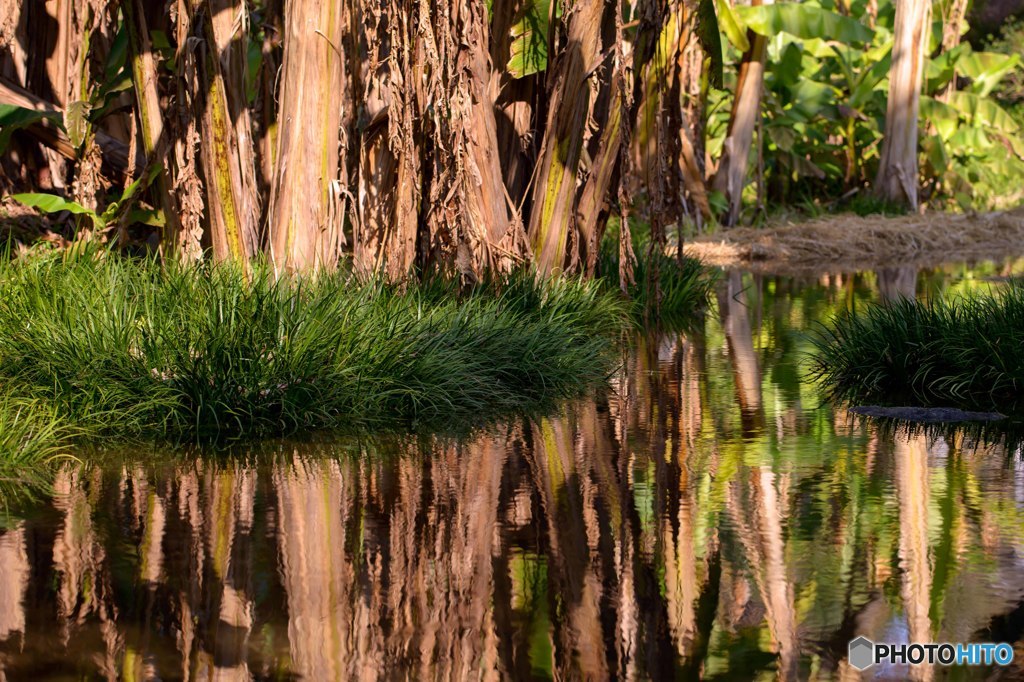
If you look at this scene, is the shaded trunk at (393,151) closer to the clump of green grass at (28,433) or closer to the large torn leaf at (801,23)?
the clump of green grass at (28,433)

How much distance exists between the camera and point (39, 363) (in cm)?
780

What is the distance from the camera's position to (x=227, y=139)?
9.68 metres

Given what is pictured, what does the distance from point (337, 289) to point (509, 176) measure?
3.45 m

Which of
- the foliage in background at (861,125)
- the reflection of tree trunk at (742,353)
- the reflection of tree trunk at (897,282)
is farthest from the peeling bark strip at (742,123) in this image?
the reflection of tree trunk at (742,353)

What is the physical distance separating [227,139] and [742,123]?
12567 millimetres

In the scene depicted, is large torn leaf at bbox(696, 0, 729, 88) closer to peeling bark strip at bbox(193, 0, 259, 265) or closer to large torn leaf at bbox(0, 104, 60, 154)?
peeling bark strip at bbox(193, 0, 259, 265)

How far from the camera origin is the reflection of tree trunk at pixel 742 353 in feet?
28.1

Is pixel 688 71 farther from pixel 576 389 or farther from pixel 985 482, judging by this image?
pixel 985 482

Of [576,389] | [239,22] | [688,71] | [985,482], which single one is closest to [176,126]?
[239,22]

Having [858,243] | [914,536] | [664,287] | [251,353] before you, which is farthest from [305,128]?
[858,243]

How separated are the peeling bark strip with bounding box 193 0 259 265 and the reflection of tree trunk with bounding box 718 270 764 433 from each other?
140 inches

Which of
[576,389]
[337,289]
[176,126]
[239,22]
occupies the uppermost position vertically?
[239,22]

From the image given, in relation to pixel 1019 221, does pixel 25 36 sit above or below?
above

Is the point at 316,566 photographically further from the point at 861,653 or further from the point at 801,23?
the point at 801,23
